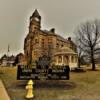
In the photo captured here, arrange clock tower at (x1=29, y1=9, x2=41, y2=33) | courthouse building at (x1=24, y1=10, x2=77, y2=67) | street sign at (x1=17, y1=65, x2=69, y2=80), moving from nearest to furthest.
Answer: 1. street sign at (x1=17, y1=65, x2=69, y2=80)
2. courthouse building at (x1=24, y1=10, x2=77, y2=67)
3. clock tower at (x1=29, y1=9, x2=41, y2=33)

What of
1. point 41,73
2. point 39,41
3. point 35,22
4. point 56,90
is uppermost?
point 35,22

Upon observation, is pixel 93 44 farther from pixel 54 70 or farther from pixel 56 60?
pixel 54 70

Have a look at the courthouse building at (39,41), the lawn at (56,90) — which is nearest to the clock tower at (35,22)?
the courthouse building at (39,41)

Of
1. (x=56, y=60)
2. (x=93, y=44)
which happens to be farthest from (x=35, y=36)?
(x=93, y=44)

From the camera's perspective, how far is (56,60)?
156 feet

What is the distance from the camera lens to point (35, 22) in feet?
233

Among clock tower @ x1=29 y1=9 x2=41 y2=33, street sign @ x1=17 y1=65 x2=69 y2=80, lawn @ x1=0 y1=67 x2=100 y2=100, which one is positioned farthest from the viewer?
clock tower @ x1=29 y1=9 x2=41 y2=33

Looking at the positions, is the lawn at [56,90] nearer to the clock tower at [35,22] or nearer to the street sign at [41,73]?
the street sign at [41,73]

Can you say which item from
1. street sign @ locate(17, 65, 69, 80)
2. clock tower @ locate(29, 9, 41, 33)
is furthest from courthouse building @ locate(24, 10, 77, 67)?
street sign @ locate(17, 65, 69, 80)

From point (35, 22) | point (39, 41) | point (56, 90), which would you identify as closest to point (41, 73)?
point (56, 90)

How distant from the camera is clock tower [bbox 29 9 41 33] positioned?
69.8 meters

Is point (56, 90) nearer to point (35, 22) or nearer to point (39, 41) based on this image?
point (39, 41)

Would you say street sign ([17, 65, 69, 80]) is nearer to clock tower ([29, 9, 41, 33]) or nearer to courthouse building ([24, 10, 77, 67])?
courthouse building ([24, 10, 77, 67])

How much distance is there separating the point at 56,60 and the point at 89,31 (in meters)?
10.3
